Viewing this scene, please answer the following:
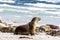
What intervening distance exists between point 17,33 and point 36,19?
3.02ft

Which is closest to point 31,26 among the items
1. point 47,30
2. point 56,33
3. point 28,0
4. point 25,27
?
point 25,27

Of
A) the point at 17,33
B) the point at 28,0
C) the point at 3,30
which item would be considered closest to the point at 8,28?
the point at 3,30

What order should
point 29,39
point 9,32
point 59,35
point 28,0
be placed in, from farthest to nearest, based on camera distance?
point 28,0
point 9,32
point 59,35
point 29,39

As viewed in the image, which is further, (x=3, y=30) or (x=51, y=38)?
(x=3, y=30)

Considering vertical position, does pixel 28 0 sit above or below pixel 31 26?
below

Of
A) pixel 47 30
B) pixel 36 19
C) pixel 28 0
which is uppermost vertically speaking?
pixel 36 19

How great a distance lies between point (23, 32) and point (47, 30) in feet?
6.03

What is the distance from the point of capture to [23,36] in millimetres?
8531

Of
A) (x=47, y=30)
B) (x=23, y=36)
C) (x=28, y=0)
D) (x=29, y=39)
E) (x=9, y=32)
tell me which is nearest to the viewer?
(x=29, y=39)

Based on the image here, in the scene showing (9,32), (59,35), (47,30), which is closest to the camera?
(59,35)

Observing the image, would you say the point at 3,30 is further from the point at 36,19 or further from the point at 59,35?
the point at 59,35

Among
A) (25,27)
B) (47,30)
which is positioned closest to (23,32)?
(25,27)

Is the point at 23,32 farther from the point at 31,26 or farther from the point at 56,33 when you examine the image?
the point at 56,33

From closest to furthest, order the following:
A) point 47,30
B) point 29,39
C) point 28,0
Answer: point 29,39 → point 47,30 → point 28,0
